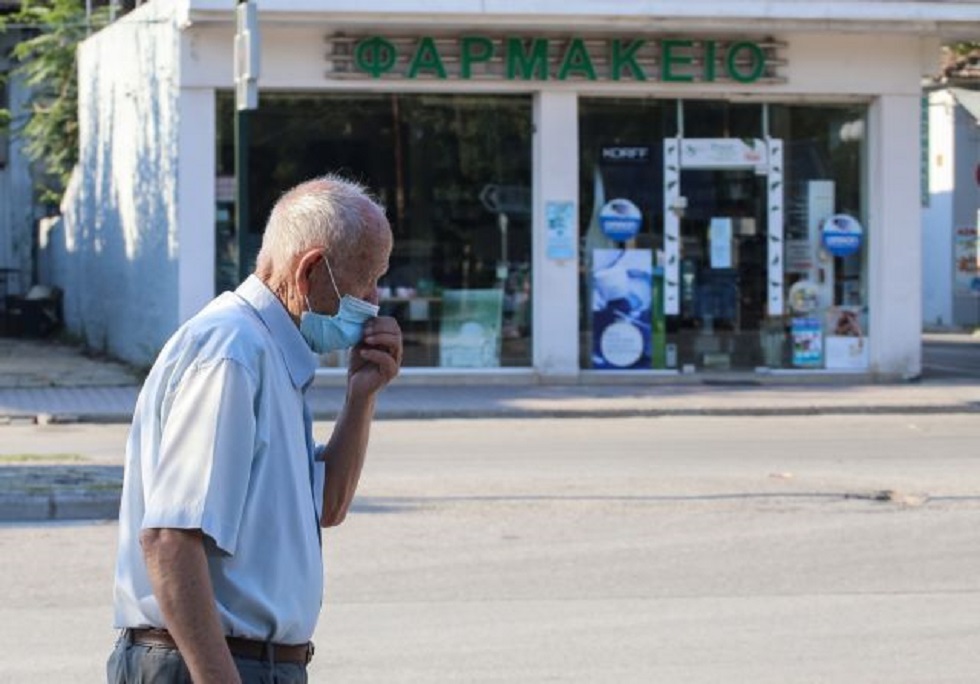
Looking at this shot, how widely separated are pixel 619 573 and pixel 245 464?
6685 mm

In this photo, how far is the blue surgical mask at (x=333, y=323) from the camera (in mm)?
3572

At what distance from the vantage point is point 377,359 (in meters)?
3.82

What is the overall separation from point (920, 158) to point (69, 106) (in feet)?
51.8

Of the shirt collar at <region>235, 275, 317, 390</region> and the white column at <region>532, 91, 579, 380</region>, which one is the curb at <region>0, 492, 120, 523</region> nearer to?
the shirt collar at <region>235, 275, 317, 390</region>

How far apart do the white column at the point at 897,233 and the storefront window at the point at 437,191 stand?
4.92m

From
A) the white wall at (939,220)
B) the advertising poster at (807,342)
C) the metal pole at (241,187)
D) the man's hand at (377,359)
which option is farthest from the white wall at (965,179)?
the man's hand at (377,359)

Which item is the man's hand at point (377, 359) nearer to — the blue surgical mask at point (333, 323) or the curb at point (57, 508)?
the blue surgical mask at point (333, 323)

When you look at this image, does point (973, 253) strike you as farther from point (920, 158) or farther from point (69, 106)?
point (69, 106)

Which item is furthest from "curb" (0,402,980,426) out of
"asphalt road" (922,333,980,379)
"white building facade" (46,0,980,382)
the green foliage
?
the green foliage

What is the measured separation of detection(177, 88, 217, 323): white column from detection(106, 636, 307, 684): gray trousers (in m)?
19.7

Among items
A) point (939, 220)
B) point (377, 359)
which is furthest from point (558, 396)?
point (939, 220)

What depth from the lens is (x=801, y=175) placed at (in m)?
24.8

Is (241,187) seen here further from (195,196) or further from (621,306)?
(621,306)

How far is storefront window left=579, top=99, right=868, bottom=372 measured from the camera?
24203 mm
